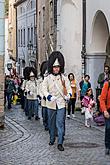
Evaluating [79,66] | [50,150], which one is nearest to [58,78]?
[50,150]

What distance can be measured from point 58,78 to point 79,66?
1493 centimetres

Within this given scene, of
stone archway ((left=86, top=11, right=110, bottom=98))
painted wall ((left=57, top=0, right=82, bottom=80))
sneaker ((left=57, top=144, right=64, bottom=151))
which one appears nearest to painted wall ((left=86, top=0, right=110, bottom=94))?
stone archway ((left=86, top=11, right=110, bottom=98))

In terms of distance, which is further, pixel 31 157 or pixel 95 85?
pixel 95 85

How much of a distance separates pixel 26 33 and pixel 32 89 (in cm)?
3281

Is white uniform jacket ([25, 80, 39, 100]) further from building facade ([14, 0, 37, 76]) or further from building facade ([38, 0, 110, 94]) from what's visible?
building facade ([14, 0, 37, 76])

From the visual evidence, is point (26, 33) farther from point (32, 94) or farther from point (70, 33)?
point (32, 94)

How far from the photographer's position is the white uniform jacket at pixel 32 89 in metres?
21.1

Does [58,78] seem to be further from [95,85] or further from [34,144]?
[95,85]

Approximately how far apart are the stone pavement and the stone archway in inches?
281

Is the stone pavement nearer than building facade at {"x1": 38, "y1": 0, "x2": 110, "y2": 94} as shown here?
Yes

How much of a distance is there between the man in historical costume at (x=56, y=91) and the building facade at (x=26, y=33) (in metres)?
33.9

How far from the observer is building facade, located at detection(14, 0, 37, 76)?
1916 inches

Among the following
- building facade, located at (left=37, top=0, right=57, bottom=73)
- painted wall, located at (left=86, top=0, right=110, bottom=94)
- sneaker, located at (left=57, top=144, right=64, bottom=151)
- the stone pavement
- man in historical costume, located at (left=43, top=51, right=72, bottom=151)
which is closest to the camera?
the stone pavement

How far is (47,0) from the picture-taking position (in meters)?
39.2
